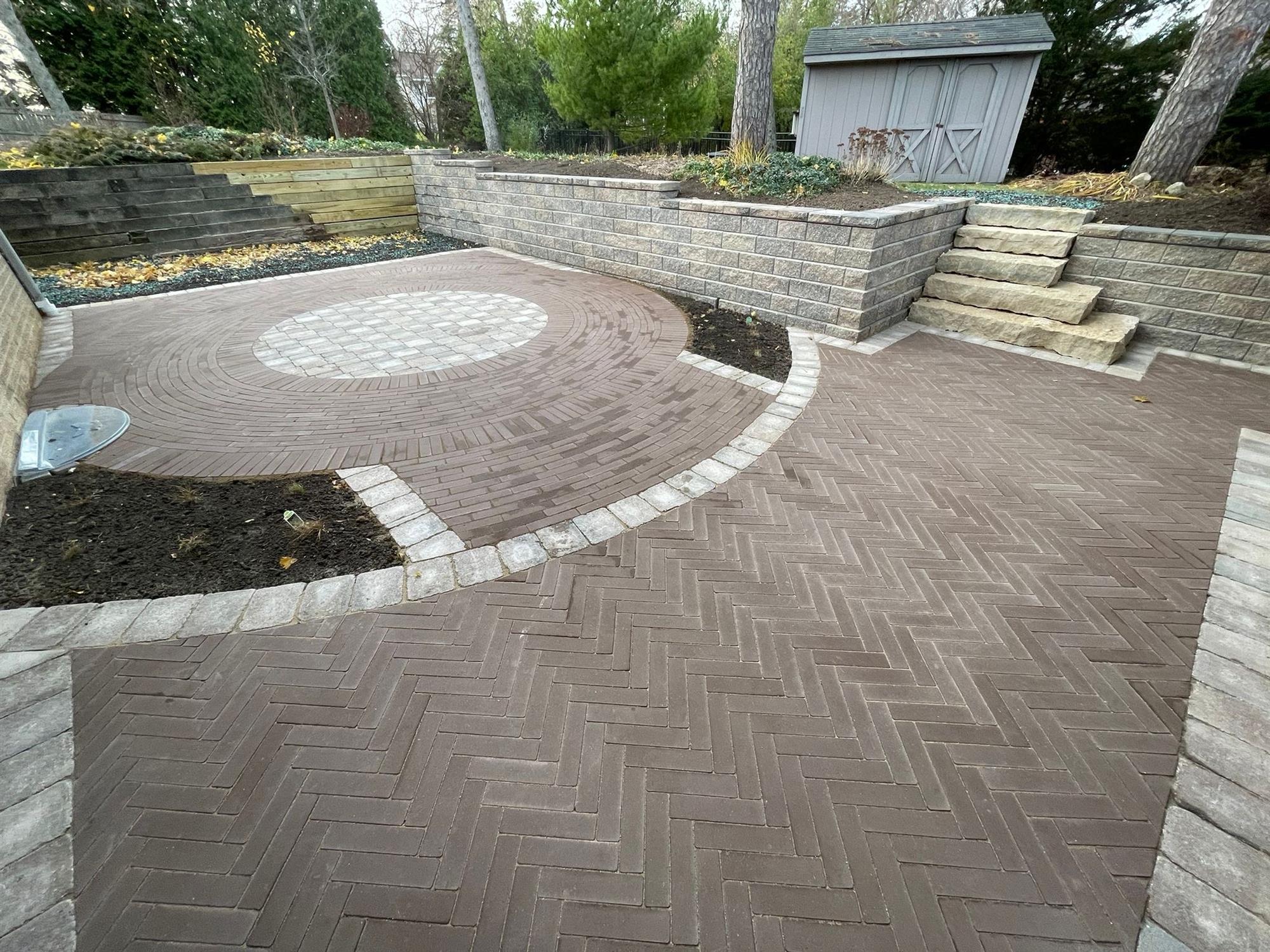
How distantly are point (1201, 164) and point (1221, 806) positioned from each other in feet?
39.0

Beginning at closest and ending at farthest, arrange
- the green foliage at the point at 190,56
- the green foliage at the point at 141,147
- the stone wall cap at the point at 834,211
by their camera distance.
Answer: the stone wall cap at the point at 834,211 < the green foliage at the point at 141,147 < the green foliage at the point at 190,56

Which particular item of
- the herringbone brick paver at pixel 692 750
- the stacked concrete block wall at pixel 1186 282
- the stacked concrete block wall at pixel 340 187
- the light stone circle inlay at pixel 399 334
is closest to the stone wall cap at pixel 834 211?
the stacked concrete block wall at pixel 1186 282

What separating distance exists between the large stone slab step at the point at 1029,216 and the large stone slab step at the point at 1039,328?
1.11 meters

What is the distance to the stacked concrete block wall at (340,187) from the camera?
30.7ft

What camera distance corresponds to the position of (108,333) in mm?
5996

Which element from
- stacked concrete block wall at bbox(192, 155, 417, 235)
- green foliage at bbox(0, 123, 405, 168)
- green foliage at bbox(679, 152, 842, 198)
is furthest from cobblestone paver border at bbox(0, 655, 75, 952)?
stacked concrete block wall at bbox(192, 155, 417, 235)

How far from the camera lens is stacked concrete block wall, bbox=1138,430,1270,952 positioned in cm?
165

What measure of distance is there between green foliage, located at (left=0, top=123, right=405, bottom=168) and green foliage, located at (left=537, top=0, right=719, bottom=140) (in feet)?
27.8

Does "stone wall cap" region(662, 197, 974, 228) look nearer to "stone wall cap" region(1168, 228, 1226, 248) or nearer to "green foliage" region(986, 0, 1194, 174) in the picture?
"stone wall cap" region(1168, 228, 1226, 248)

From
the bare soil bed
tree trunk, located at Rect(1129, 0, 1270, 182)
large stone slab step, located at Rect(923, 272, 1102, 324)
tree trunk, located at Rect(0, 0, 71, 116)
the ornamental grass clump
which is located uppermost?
tree trunk, located at Rect(0, 0, 71, 116)

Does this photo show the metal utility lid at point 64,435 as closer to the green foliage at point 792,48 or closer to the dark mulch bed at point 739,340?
the dark mulch bed at point 739,340

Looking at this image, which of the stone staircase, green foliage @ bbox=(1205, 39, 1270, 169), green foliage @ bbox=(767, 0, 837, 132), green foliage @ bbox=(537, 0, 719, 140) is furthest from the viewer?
green foliage @ bbox=(767, 0, 837, 132)

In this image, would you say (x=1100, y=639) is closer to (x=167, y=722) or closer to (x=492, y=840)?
(x=492, y=840)

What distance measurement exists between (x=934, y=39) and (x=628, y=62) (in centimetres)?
812
